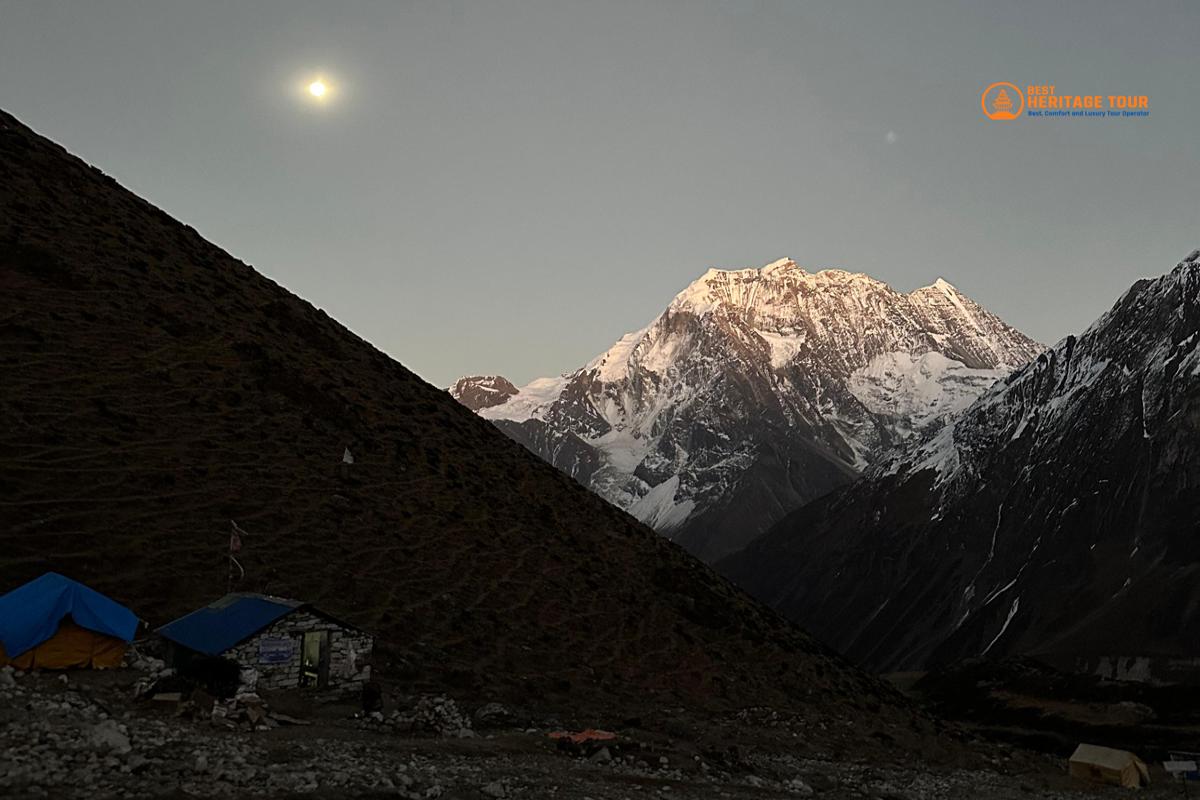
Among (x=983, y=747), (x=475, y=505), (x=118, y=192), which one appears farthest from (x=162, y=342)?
(x=983, y=747)

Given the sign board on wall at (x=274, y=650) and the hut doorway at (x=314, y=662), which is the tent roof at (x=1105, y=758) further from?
the sign board on wall at (x=274, y=650)

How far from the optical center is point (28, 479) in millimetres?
44781

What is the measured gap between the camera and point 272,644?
109ft

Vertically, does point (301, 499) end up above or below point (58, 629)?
above

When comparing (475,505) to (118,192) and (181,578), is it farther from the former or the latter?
(118,192)

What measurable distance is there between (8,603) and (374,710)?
13.2 meters

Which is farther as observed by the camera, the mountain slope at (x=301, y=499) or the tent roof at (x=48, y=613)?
the mountain slope at (x=301, y=499)

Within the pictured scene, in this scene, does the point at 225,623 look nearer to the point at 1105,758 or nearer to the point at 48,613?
the point at 48,613

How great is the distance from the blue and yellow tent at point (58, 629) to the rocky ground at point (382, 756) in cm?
105

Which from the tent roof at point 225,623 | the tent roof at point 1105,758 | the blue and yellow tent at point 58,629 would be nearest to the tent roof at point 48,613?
the blue and yellow tent at point 58,629

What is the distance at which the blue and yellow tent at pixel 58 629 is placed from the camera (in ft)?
97.9

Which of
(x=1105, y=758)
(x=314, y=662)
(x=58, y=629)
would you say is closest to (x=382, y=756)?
(x=314, y=662)

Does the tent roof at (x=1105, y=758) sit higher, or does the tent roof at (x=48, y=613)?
the tent roof at (x=48, y=613)

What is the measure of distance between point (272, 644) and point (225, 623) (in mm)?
1918
